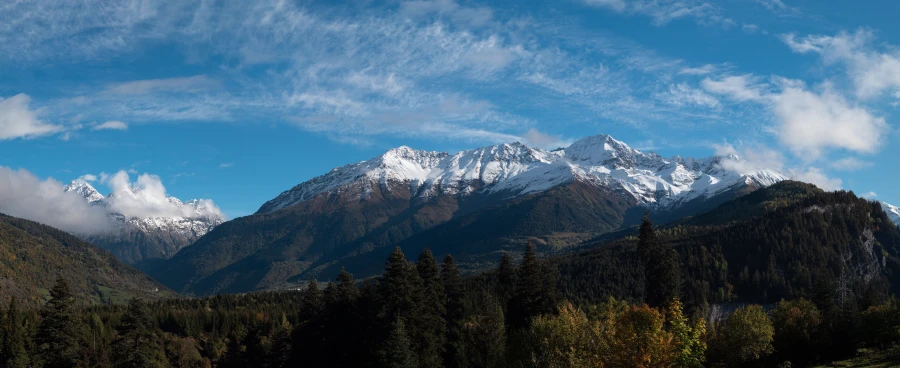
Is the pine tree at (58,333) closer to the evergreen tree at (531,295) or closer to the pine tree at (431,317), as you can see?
the pine tree at (431,317)

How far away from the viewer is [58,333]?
304ft

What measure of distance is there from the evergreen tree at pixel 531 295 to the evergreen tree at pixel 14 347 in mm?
99786

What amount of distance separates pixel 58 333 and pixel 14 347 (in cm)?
5183

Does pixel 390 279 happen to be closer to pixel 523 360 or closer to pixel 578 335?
pixel 523 360

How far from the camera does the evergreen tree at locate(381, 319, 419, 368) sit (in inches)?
3125

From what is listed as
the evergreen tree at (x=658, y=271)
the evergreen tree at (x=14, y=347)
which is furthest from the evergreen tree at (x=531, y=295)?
the evergreen tree at (x=14, y=347)

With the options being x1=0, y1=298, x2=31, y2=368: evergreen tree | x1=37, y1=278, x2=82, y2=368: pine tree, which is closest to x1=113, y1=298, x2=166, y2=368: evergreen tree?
x1=37, y1=278, x2=82, y2=368: pine tree

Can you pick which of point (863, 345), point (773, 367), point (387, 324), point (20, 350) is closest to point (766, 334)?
point (773, 367)

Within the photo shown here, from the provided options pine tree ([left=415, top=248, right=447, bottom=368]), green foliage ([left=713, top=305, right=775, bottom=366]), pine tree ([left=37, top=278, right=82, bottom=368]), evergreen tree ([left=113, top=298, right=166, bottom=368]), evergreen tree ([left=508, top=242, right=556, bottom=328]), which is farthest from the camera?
evergreen tree ([left=113, top=298, right=166, bottom=368])

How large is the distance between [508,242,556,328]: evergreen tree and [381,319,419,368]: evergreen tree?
55.4 feet

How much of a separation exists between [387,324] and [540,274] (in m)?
22.1

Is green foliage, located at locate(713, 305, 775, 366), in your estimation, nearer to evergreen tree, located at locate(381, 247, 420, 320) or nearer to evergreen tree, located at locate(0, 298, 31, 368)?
evergreen tree, located at locate(381, 247, 420, 320)

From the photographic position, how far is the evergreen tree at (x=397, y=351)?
260ft

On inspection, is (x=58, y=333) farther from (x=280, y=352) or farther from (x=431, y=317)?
(x=431, y=317)
